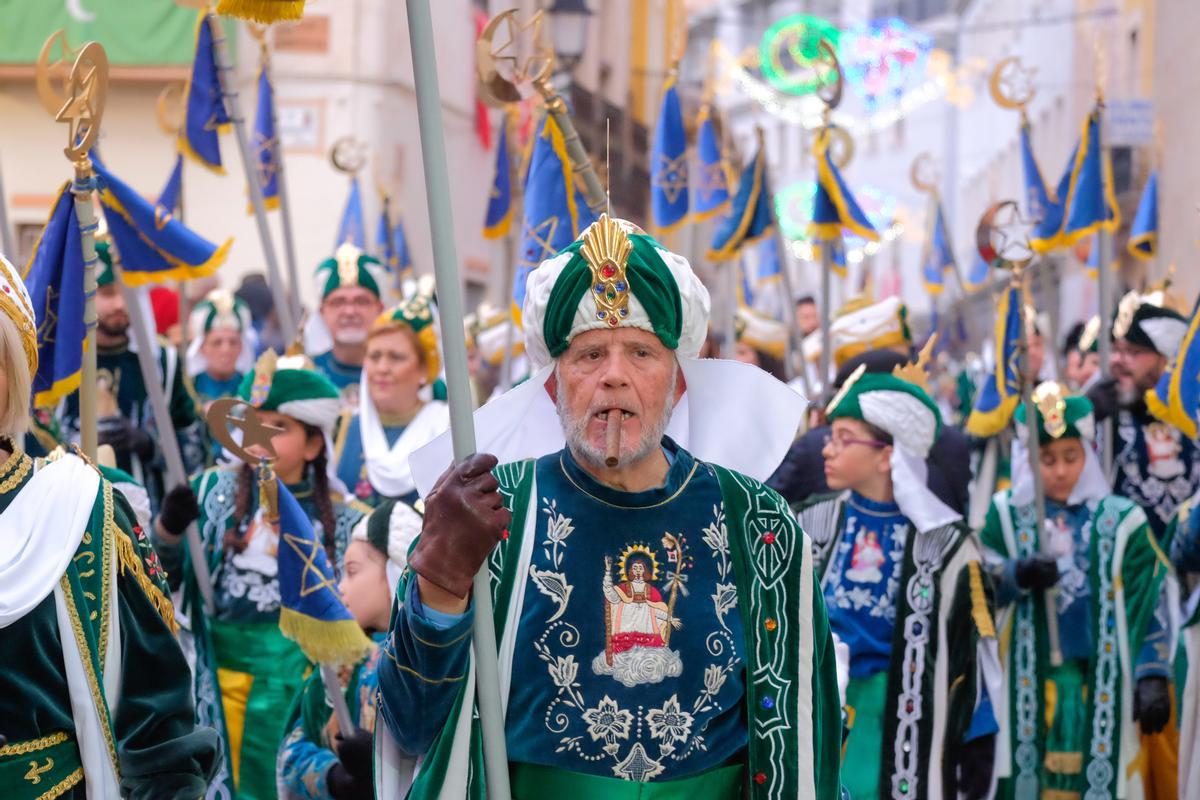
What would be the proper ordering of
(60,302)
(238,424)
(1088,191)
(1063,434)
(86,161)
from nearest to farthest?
(238,424)
(86,161)
(60,302)
(1063,434)
(1088,191)

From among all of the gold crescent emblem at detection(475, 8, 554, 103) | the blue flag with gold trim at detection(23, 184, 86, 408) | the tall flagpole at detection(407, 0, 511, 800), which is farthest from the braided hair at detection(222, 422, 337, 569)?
the tall flagpole at detection(407, 0, 511, 800)

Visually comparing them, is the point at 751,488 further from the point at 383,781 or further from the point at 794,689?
the point at 383,781

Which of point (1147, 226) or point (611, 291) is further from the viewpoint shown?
point (1147, 226)

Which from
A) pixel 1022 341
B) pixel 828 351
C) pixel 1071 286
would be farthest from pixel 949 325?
pixel 1071 286

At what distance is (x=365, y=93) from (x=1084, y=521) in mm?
13880

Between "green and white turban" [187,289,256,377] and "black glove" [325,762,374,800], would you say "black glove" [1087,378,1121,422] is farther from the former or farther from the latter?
"black glove" [325,762,374,800]

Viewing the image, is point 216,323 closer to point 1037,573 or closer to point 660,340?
point 1037,573

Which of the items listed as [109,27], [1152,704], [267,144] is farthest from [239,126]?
[109,27]

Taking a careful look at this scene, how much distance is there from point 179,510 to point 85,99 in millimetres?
1525

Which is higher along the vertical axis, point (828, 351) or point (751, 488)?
point (751, 488)

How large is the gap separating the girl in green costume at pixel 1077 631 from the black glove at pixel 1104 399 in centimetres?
155

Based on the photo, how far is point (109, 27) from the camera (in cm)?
1972

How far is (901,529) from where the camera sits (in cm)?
647

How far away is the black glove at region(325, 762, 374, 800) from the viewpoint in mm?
4918
